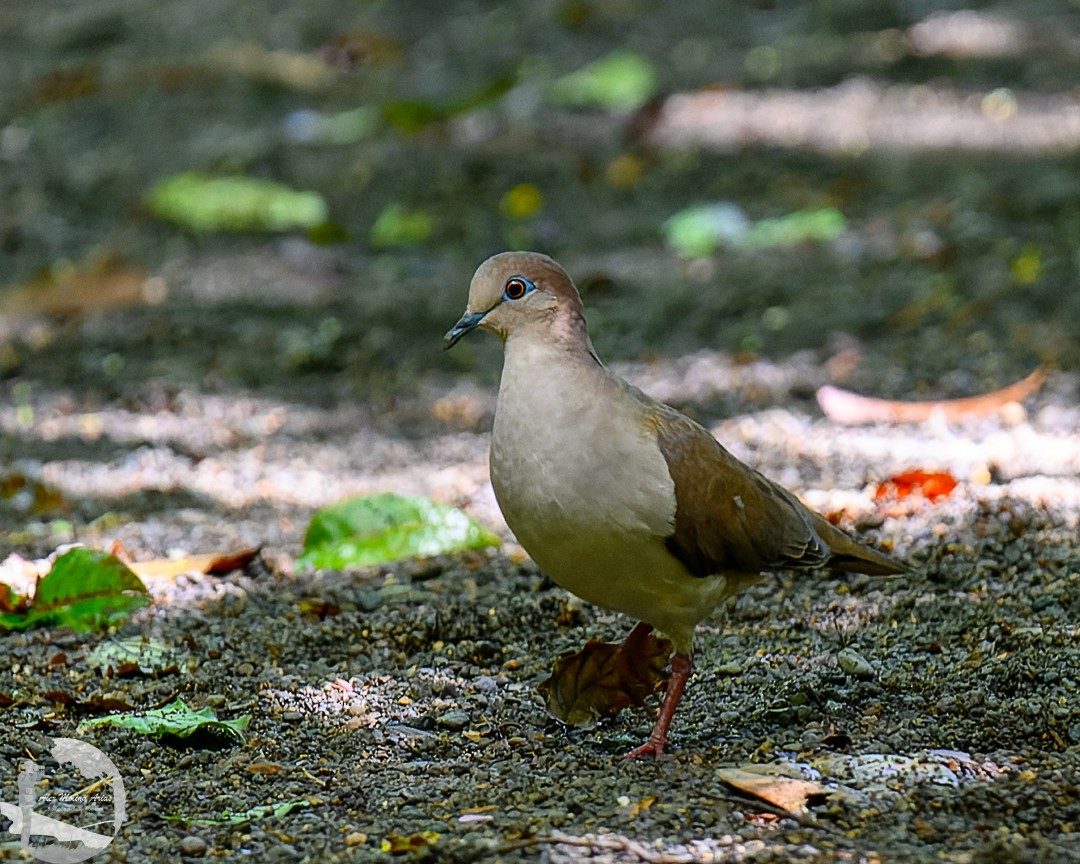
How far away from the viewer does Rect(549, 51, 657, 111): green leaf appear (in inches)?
424

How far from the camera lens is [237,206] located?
952cm

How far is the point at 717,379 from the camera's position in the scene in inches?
290

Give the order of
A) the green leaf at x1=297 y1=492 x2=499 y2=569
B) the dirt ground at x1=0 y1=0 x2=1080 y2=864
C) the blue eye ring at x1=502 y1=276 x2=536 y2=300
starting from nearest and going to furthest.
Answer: the dirt ground at x1=0 y1=0 x2=1080 y2=864 → the blue eye ring at x1=502 y1=276 x2=536 y2=300 → the green leaf at x1=297 y1=492 x2=499 y2=569

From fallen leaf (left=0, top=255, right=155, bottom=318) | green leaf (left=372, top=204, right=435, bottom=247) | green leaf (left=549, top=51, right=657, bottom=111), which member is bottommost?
fallen leaf (left=0, top=255, right=155, bottom=318)

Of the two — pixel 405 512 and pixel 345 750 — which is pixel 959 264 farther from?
pixel 345 750

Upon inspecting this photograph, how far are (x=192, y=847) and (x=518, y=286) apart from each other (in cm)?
161

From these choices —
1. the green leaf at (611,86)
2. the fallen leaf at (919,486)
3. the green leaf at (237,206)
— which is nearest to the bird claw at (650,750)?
the fallen leaf at (919,486)

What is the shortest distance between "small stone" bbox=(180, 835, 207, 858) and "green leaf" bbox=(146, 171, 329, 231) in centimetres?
657

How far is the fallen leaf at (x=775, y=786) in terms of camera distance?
132 inches

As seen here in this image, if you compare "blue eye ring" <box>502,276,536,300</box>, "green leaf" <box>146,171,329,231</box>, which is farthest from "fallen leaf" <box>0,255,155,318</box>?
"blue eye ring" <box>502,276,536,300</box>

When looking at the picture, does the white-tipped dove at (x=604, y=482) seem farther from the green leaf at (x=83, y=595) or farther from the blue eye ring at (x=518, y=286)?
the green leaf at (x=83, y=595)

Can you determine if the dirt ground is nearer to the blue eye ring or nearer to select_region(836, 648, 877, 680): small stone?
select_region(836, 648, 877, 680): small stone

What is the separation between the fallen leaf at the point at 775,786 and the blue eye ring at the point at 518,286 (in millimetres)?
1311

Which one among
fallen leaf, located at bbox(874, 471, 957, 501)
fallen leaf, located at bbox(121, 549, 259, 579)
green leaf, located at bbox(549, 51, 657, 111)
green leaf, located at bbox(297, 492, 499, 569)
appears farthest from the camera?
green leaf, located at bbox(549, 51, 657, 111)
